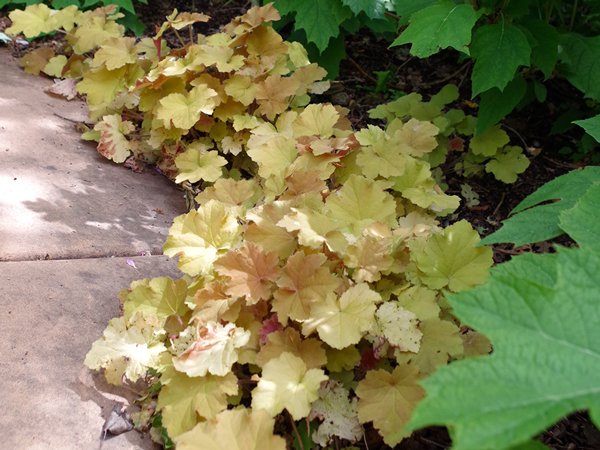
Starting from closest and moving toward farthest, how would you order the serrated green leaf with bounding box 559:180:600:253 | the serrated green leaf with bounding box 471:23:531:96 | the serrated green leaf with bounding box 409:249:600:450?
1. the serrated green leaf with bounding box 409:249:600:450
2. the serrated green leaf with bounding box 559:180:600:253
3. the serrated green leaf with bounding box 471:23:531:96

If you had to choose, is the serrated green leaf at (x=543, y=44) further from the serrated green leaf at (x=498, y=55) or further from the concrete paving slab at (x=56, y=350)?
the concrete paving slab at (x=56, y=350)

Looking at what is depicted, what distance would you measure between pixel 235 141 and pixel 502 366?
6.63 ft

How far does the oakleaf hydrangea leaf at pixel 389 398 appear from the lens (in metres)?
1.43

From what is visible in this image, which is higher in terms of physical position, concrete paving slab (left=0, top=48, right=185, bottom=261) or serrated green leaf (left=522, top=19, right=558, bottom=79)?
serrated green leaf (left=522, top=19, right=558, bottom=79)

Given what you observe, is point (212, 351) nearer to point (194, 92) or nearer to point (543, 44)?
point (194, 92)

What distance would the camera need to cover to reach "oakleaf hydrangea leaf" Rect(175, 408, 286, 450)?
1.28 metres

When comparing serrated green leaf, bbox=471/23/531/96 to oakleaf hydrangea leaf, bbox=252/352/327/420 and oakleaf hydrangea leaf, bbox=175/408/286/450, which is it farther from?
oakleaf hydrangea leaf, bbox=175/408/286/450

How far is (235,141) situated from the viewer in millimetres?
2635

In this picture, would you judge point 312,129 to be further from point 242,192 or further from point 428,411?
point 428,411

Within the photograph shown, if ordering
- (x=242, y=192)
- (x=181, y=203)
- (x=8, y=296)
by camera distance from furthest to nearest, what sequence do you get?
(x=181, y=203)
(x=242, y=192)
(x=8, y=296)

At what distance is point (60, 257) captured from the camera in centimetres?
205

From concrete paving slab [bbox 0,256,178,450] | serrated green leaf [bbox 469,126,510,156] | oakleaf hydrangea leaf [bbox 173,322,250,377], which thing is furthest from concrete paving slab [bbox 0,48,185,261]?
serrated green leaf [bbox 469,126,510,156]

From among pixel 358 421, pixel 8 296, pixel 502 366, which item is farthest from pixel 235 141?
pixel 502 366

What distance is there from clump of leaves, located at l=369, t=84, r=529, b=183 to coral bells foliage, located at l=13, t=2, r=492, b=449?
324 mm
